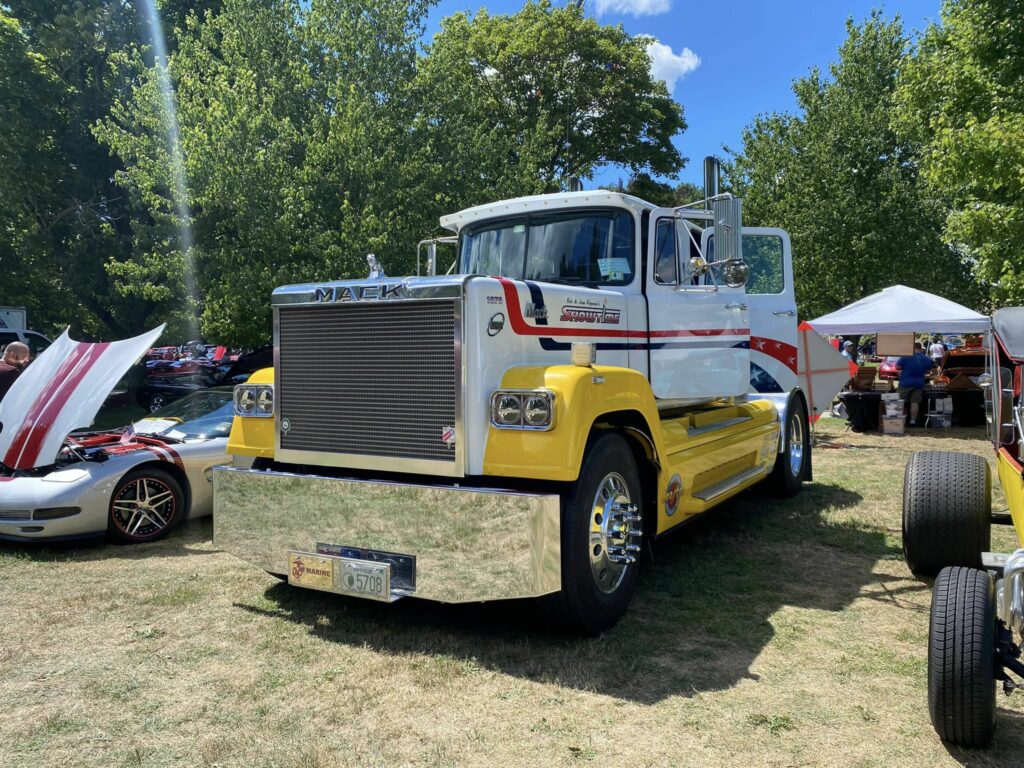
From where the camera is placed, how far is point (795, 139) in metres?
23.5

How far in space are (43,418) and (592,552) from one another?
498cm

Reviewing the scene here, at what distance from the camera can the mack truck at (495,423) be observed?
163 inches

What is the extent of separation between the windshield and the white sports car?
3.25 m

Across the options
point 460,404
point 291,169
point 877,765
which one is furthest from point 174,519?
point 291,169

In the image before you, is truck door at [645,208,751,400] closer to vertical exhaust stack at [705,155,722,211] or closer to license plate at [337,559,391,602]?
vertical exhaust stack at [705,155,722,211]

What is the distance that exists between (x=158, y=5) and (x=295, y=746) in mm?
22329

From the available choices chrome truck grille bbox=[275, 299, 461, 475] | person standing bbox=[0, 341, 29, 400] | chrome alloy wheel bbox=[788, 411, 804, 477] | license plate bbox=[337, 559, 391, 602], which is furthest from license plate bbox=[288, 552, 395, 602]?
chrome alloy wheel bbox=[788, 411, 804, 477]

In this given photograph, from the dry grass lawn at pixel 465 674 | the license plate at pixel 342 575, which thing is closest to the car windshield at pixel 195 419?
the dry grass lawn at pixel 465 674

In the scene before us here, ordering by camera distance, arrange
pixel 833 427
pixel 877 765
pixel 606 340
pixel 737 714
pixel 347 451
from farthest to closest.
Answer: pixel 833 427
pixel 606 340
pixel 347 451
pixel 737 714
pixel 877 765

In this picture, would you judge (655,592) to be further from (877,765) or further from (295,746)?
(295,746)

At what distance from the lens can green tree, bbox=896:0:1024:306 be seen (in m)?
11.0

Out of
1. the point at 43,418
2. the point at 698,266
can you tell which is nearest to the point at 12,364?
the point at 43,418

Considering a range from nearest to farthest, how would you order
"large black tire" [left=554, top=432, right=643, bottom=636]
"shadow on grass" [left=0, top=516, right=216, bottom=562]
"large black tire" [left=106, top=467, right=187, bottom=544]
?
1. "large black tire" [left=554, top=432, right=643, bottom=636]
2. "shadow on grass" [left=0, top=516, right=216, bottom=562]
3. "large black tire" [left=106, top=467, right=187, bottom=544]

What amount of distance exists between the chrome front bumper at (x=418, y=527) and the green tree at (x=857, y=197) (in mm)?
20321
